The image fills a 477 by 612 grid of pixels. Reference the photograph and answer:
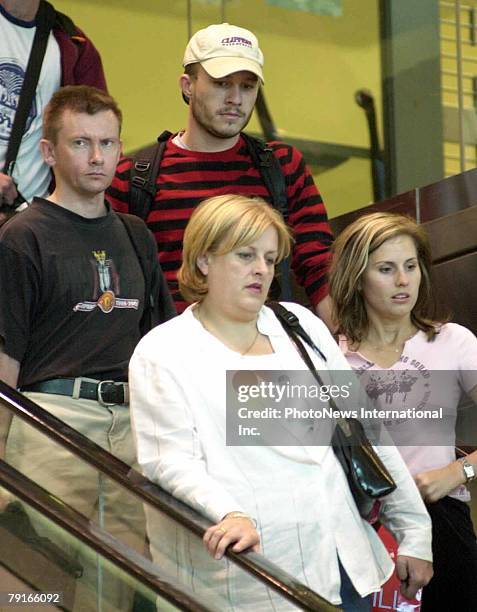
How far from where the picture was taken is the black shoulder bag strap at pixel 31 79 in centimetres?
545

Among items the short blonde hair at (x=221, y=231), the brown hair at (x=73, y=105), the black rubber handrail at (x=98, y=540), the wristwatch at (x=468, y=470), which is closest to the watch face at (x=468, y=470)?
the wristwatch at (x=468, y=470)

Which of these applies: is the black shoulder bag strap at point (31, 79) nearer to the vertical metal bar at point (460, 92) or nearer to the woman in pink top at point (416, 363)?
the woman in pink top at point (416, 363)

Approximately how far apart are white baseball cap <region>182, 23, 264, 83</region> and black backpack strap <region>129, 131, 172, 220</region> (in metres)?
0.39

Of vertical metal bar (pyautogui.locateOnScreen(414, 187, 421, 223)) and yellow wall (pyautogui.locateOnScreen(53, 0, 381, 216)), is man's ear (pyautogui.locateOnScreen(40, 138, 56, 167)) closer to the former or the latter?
A: vertical metal bar (pyautogui.locateOnScreen(414, 187, 421, 223))

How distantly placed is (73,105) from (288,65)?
4.34 meters

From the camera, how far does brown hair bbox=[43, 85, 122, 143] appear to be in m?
4.91

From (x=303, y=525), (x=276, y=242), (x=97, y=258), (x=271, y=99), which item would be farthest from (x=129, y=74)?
(x=303, y=525)

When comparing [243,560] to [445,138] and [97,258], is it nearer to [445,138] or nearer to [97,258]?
[97,258]

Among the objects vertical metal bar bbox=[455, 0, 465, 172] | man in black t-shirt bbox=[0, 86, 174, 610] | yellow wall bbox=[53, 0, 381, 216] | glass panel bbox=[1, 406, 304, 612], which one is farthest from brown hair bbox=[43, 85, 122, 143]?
yellow wall bbox=[53, 0, 381, 216]

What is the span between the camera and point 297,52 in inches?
357

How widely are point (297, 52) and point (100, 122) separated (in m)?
4.38

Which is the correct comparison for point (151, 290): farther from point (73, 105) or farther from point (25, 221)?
point (73, 105)

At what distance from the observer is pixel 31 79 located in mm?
5566

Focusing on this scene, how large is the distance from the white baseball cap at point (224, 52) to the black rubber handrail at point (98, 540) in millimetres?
2131
